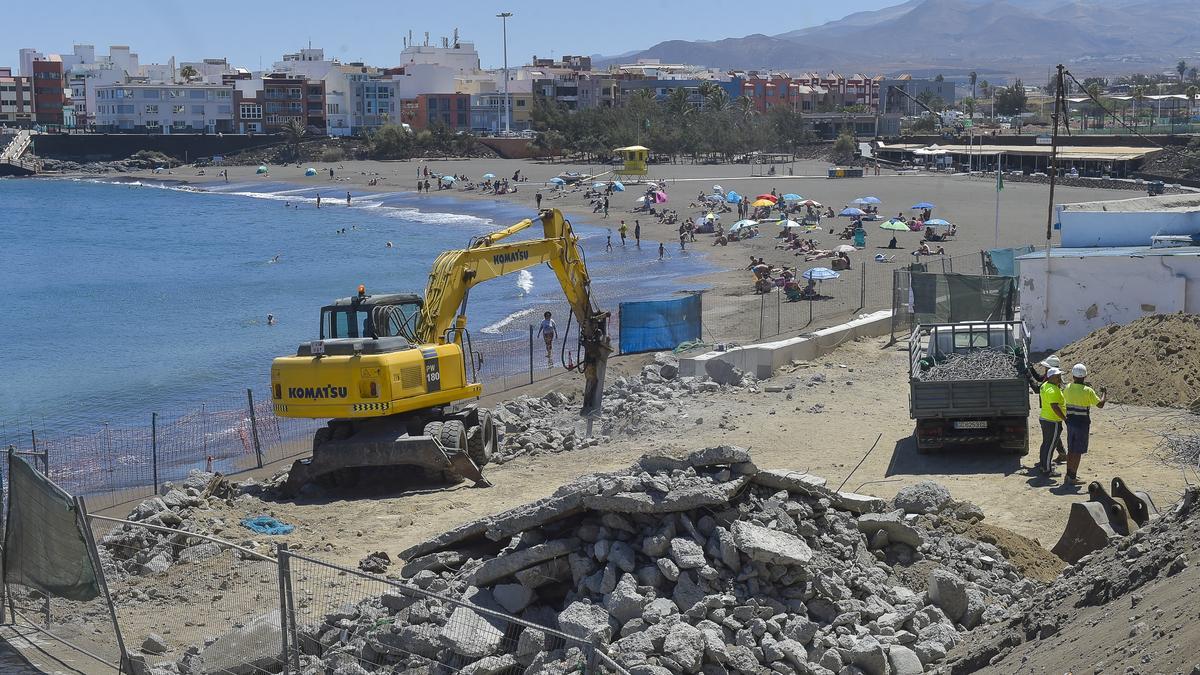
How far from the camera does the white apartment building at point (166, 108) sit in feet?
487

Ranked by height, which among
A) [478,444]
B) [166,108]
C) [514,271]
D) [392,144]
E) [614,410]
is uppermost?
[166,108]

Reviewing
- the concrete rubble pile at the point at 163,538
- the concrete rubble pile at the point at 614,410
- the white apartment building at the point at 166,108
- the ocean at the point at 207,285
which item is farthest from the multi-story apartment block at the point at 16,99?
the concrete rubble pile at the point at 163,538

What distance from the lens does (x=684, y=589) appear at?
9.26 metres

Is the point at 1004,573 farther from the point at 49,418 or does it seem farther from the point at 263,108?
the point at 263,108

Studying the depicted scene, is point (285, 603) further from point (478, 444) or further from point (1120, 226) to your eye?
point (1120, 226)

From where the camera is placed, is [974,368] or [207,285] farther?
[207,285]

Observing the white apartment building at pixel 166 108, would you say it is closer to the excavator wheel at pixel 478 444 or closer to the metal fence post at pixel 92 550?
the excavator wheel at pixel 478 444

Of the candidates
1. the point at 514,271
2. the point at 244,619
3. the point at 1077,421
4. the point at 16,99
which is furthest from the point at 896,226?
the point at 16,99

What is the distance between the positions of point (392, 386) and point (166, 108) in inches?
5574

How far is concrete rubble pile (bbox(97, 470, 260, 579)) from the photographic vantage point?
13539 mm

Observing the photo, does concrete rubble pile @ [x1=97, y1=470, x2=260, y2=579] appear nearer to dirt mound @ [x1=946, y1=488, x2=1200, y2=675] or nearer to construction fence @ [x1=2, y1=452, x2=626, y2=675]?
construction fence @ [x1=2, y1=452, x2=626, y2=675]

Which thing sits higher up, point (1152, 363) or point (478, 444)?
point (1152, 363)

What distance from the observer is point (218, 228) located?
81.3m

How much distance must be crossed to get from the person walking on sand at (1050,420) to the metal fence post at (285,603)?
964cm
